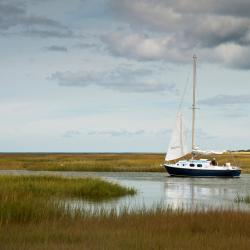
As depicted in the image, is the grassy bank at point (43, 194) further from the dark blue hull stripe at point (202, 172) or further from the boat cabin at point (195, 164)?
the boat cabin at point (195, 164)

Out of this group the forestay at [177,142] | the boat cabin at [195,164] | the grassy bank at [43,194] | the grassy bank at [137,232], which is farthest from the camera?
the forestay at [177,142]

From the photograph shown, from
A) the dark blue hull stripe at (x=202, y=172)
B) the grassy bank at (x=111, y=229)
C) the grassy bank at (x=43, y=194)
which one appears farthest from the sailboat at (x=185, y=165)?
the grassy bank at (x=111, y=229)

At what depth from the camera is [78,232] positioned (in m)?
18.4

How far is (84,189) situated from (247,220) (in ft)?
65.5

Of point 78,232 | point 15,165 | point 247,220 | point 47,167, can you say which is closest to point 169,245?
point 78,232

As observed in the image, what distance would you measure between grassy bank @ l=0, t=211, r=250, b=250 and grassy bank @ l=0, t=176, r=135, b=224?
3.69ft

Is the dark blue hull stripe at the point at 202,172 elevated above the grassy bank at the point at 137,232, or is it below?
above

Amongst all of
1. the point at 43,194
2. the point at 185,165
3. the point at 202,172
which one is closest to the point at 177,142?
the point at 185,165

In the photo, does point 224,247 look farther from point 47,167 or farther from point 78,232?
point 47,167

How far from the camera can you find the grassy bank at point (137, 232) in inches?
645

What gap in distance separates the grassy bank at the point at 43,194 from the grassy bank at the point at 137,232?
→ 3.69 ft

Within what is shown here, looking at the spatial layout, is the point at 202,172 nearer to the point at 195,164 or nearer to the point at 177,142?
the point at 195,164

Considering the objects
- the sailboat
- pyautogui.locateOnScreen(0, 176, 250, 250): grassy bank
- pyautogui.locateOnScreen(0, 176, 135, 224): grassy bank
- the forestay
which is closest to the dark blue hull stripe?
the sailboat

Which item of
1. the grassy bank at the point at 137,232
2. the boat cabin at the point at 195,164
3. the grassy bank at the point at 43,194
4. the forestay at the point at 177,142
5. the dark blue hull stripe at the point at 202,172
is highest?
the forestay at the point at 177,142
